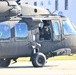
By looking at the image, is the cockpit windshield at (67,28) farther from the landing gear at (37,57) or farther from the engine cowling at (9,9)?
the engine cowling at (9,9)

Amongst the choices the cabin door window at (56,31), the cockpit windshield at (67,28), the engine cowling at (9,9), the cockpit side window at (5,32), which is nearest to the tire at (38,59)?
the cabin door window at (56,31)

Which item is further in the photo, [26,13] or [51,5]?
[51,5]

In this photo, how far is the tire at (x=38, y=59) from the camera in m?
19.6

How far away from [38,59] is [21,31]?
142cm

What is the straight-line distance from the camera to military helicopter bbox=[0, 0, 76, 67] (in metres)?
19.6

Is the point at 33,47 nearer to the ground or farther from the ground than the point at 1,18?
nearer to the ground

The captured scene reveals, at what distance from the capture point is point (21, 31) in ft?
64.6

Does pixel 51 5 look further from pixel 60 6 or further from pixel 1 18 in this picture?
pixel 1 18

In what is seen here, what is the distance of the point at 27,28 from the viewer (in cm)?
Result: 1995

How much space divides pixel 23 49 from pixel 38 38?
85 centimetres

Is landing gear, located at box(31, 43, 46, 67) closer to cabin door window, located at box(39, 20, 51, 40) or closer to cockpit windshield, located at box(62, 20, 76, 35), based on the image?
cabin door window, located at box(39, 20, 51, 40)

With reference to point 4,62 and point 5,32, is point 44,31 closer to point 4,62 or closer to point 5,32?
point 5,32

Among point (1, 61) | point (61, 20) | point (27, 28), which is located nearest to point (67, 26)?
point (61, 20)

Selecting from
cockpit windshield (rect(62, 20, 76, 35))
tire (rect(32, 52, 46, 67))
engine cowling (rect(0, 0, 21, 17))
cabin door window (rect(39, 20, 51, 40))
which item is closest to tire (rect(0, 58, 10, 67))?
tire (rect(32, 52, 46, 67))
